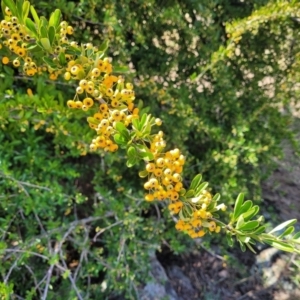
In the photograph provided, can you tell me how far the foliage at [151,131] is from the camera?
1.64 meters

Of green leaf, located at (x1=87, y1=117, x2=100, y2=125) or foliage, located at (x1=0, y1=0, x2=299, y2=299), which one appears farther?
foliage, located at (x1=0, y1=0, x2=299, y2=299)

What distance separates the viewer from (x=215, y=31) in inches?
75.6

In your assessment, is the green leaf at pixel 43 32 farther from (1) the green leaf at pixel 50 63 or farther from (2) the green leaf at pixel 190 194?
(2) the green leaf at pixel 190 194

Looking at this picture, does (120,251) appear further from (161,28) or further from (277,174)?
(277,174)

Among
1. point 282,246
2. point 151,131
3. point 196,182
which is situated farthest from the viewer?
point 151,131

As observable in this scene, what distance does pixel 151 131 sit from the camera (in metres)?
1.78

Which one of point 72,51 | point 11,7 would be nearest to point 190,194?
point 72,51

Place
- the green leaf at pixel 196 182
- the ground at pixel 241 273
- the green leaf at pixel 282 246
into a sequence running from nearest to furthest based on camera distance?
the green leaf at pixel 282 246 → the green leaf at pixel 196 182 → the ground at pixel 241 273

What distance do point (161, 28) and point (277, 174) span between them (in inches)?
52.4

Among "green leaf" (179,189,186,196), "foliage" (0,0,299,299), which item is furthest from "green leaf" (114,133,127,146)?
"foliage" (0,0,299,299)

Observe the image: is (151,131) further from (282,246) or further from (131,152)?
(282,246)

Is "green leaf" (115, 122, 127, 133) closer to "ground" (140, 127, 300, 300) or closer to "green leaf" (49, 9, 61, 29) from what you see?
"green leaf" (49, 9, 61, 29)

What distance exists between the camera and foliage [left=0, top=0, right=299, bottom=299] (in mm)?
1640

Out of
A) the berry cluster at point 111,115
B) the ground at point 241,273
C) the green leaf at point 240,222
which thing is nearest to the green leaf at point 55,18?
the berry cluster at point 111,115
